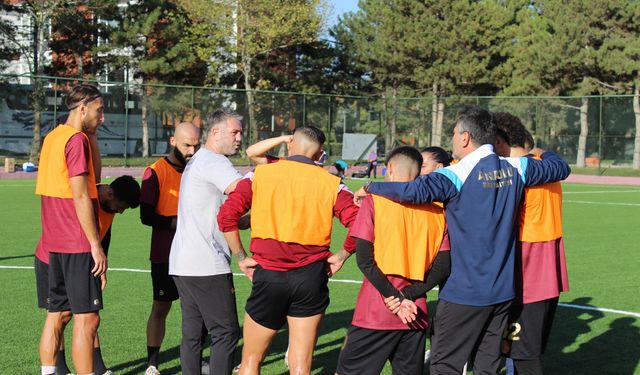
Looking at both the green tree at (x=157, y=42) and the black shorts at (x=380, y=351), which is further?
the green tree at (x=157, y=42)

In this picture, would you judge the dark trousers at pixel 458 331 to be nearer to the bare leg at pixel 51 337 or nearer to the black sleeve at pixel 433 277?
the black sleeve at pixel 433 277

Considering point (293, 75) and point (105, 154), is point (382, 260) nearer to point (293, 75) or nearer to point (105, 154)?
point (105, 154)

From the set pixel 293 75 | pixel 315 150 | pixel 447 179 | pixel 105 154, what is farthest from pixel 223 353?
pixel 293 75

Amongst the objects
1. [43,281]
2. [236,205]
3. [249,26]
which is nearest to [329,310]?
[43,281]

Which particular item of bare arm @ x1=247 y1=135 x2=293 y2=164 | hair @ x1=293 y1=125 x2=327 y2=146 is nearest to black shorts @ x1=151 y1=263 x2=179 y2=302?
bare arm @ x1=247 y1=135 x2=293 y2=164

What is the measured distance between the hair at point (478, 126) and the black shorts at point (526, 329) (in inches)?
44.3

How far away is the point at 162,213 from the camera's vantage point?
21.2ft

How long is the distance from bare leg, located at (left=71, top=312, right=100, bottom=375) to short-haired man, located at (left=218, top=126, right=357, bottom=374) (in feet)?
3.70

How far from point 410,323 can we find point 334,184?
98cm

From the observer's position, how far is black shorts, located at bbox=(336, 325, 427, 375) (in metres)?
4.75

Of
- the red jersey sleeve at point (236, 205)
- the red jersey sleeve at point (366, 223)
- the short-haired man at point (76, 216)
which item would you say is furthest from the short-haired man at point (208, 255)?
the red jersey sleeve at point (366, 223)

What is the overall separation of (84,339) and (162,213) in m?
1.25

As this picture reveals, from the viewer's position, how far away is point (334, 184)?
5.13 m

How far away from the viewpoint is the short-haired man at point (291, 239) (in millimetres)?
5059
